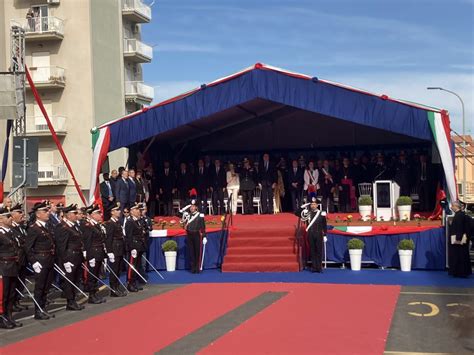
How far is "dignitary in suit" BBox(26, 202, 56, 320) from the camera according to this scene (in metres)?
10.8

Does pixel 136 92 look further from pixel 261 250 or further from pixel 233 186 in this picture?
pixel 261 250

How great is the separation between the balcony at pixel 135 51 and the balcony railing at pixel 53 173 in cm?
926

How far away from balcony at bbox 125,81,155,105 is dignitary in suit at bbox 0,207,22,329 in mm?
32903

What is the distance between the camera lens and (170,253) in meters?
16.9

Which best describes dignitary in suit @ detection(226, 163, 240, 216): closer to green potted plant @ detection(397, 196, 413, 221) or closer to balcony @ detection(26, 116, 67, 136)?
green potted plant @ detection(397, 196, 413, 221)

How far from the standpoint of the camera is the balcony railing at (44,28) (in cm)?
3756

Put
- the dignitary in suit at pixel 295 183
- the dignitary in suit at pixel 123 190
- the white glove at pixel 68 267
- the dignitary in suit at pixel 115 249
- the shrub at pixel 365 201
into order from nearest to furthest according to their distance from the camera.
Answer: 1. the white glove at pixel 68 267
2. the dignitary in suit at pixel 115 249
3. the dignitary in suit at pixel 123 190
4. the shrub at pixel 365 201
5. the dignitary in suit at pixel 295 183

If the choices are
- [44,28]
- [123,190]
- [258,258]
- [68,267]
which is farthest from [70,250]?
[44,28]

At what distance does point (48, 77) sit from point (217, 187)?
2031 cm

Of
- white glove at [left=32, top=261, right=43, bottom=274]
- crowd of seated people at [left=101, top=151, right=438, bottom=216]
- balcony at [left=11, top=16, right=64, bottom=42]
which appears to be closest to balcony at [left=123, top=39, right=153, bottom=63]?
balcony at [left=11, top=16, right=64, bottom=42]

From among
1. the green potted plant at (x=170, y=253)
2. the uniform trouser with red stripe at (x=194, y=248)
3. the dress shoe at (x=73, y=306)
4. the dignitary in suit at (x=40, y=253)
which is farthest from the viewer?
the green potted plant at (x=170, y=253)

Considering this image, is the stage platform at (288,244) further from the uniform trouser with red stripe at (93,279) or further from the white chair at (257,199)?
the uniform trouser with red stripe at (93,279)

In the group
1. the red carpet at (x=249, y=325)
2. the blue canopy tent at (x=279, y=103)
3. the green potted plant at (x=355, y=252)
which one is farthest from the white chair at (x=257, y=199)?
the red carpet at (x=249, y=325)

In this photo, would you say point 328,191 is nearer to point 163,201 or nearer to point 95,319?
point 163,201
